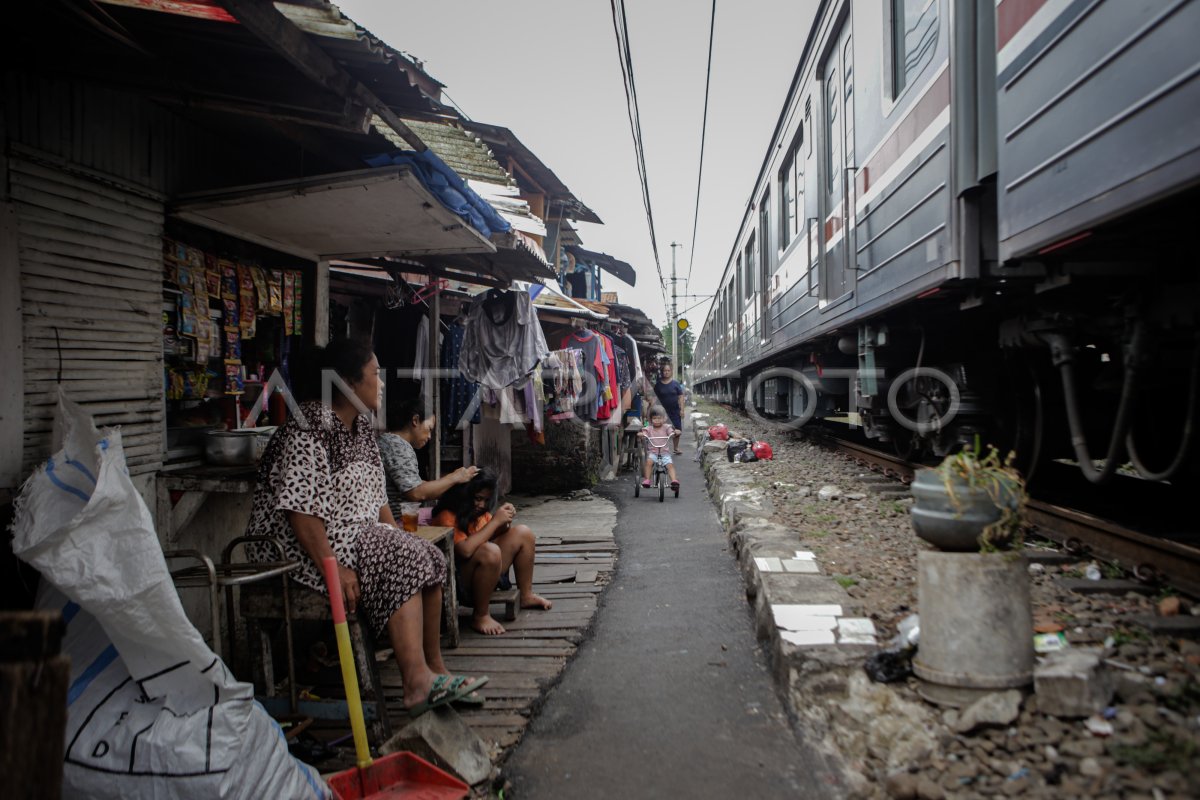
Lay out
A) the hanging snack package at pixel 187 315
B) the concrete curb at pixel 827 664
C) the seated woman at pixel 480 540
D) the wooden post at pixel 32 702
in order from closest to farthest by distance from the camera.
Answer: the wooden post at pixel 32 702 → the concrete curb at pixel 827 664 → the hanging snack package at pixel 187 315 → the seated woman at pixel 480 540

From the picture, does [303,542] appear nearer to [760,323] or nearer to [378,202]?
[378,202]

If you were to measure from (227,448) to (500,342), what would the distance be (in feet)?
8.68

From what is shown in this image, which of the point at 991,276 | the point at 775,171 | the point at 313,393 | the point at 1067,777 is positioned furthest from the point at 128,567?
the point at 775,171

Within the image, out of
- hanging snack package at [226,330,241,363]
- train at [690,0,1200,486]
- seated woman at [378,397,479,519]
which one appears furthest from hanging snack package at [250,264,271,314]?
train at [690,0,1200,486]

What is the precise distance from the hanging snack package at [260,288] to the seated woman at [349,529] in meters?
1.48

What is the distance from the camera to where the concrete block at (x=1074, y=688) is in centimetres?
215

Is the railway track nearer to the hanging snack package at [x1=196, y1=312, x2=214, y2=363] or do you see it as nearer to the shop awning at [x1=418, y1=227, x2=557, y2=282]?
the shop awning at [x1=418, y1=227, x2=557, y2=282]

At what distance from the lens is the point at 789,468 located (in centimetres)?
869

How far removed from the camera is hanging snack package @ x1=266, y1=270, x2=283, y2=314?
14.2 ft

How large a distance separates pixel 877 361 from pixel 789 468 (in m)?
2.34

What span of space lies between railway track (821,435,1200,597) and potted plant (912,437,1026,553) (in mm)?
1301

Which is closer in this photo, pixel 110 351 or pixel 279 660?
pixel 110 351

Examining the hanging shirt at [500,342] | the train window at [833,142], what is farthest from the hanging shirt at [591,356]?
the train window at [833,142]

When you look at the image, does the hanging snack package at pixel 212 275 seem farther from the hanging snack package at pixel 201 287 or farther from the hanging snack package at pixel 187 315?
the hanging snack package at pixel 187 315
